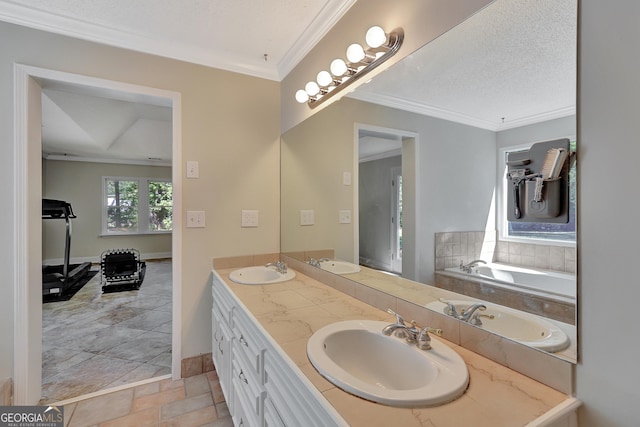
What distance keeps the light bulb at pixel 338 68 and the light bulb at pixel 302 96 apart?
0.37 metres

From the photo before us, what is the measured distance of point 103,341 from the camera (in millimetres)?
2697

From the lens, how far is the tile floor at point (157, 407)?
166 cm

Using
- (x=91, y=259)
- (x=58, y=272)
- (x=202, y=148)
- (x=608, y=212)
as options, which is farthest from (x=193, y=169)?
(x=91, y=259)

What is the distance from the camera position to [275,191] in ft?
7.84

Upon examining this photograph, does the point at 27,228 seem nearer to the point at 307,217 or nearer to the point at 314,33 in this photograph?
the point at 307,217

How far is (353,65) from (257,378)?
59.9 inches

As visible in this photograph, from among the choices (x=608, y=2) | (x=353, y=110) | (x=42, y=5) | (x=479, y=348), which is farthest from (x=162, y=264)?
(x=608, y=2)

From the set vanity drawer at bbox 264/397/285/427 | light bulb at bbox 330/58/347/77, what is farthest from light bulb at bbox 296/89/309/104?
vanity drawer at bbox 264/397/285/427

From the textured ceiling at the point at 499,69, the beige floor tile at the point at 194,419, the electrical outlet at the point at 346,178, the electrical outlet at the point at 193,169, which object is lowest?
the beige floor tile at the point at 194,419

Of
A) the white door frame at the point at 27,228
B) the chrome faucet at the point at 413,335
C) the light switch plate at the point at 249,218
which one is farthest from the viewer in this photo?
the light switch plate at the point at 249,218

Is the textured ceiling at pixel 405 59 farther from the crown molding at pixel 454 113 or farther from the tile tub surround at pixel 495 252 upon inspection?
the tile tub surround at pixel 495 252

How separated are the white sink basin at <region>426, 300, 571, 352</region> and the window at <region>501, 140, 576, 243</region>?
24cm

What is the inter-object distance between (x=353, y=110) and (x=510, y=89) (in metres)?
0.83

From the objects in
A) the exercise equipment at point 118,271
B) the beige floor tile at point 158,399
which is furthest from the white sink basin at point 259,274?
the exercise equipment at point 118,271
